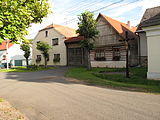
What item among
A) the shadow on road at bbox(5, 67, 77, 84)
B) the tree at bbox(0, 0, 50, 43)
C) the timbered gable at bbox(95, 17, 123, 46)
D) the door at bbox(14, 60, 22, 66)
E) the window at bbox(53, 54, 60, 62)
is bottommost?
the shadow on road at bbox(5, 67, 77, 84)

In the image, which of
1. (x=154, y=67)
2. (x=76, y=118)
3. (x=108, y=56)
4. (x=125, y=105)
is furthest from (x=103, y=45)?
(x=76, y=118)

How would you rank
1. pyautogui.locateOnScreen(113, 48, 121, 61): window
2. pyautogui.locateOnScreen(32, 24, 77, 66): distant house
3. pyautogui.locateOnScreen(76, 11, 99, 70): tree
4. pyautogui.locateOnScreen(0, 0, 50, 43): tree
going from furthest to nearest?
pyautogui.locateOnScreen(32, 24, 77, 66): distant house
pyautogui.locateOnScreen(113, 48, 121, 61): window
pyautogui.locateOnScreen(76, 11, 99, 70): tree
pyautogui.locateOnScreen(0, 0, 50, 43): tree

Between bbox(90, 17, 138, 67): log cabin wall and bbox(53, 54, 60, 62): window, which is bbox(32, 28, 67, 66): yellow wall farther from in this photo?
bbox(90, 17, 138, 67): log cabin wall

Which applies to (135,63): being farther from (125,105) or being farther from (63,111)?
(63,111)

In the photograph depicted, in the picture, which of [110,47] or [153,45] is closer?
[153,45]

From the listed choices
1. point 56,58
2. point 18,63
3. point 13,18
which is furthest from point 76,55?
point 18,63

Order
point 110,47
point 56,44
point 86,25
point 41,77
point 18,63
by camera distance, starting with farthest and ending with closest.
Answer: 1. point 18,63
2. point 56,44
3. point 110,47
4. point 86,25
5. point 41,77

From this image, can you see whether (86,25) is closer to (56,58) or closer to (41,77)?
(41,77)

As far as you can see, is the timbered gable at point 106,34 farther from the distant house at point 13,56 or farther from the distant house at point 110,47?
the distant house at point 13,56

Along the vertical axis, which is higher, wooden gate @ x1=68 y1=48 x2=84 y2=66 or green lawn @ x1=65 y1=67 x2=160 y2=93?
wooden gate @ x1=68 y1=48 x2=84 y2=66

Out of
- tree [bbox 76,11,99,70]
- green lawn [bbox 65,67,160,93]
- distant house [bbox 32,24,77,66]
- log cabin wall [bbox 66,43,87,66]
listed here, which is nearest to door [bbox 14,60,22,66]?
distant house [bbox 32,24,77,66]

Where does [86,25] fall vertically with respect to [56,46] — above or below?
above

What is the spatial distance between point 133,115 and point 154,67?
7.74 metres

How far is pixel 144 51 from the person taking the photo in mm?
18297
